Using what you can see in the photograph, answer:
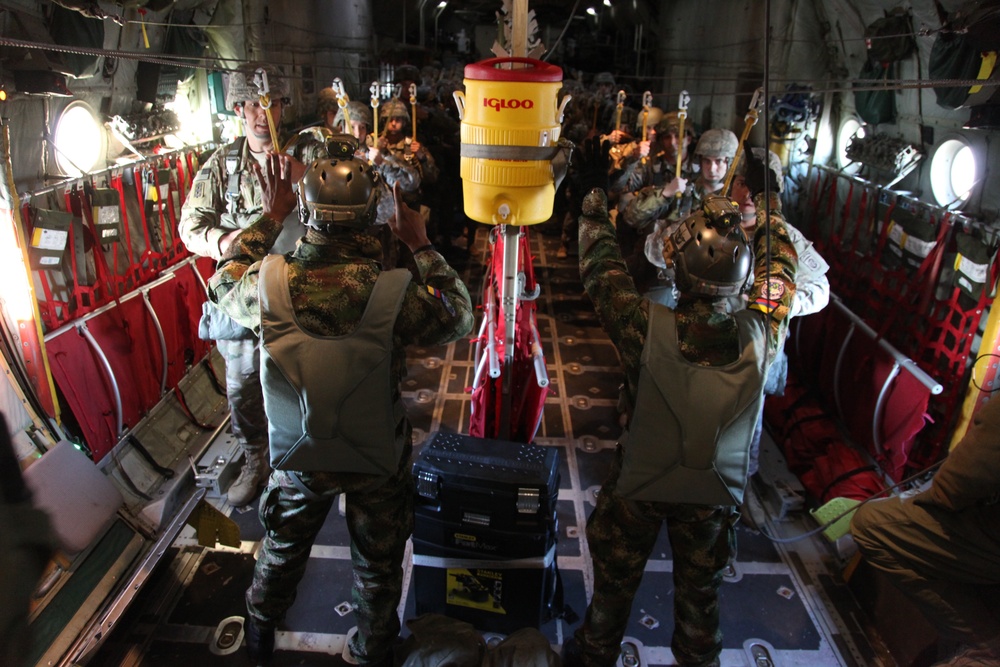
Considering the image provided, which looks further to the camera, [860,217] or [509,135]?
[860,217]

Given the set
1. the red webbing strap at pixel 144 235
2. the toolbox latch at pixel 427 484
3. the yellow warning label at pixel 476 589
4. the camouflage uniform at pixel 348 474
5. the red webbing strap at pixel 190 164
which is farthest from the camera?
the red webbing strap at pixel 190 164

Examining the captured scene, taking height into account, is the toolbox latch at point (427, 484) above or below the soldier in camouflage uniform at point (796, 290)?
below

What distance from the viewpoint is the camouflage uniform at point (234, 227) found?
3701mm

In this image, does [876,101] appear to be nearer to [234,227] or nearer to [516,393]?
[516,393]

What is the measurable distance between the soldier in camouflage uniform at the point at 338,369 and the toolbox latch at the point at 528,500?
20.5 inches

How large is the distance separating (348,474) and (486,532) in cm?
68

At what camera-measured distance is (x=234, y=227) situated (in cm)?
381

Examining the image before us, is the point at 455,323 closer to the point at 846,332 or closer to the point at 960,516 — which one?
the point at 960,516

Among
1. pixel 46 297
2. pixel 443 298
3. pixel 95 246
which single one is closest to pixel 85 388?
pixel 46 297

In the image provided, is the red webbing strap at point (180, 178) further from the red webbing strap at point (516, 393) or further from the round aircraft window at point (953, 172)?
the round aircraft window at point (953, 172)

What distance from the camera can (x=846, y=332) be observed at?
4668 millimetres

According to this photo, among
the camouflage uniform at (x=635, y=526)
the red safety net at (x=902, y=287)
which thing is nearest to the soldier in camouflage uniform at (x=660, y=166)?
the red safety net at (x=902, y=287)

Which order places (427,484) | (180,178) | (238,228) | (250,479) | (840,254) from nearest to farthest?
1. (427,484)
2. (238,228)
3. (250,479)
4. (180,178)
5. (840,254)

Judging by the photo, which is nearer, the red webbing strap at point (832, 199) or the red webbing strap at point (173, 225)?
the red webbing strap at point (173, 225)
